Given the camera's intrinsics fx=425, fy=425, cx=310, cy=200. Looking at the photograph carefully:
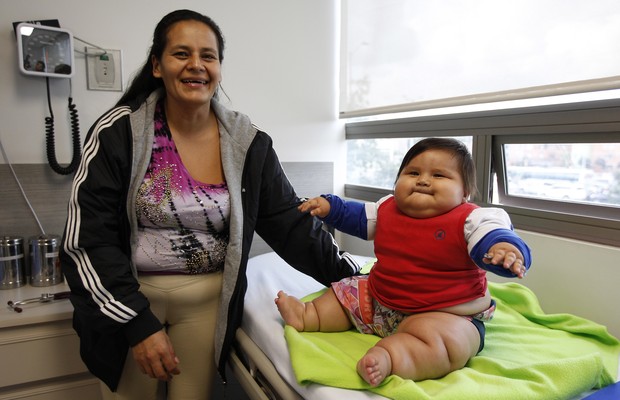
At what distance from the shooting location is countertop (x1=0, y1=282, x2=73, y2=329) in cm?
144

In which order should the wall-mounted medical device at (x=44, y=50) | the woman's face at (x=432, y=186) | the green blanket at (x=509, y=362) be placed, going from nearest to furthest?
the green blanket at (x=509, y=362), the woman's face at (x=432, y=186), the wall-mounted medical device at (x=44, y=50)

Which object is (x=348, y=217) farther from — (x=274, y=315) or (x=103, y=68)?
(x=103, y=68)

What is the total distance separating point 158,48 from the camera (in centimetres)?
129

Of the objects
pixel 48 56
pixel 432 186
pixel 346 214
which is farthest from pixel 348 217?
pixel 48 56

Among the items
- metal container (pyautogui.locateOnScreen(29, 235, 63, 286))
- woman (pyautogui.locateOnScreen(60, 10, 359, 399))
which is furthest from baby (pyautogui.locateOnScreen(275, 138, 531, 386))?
Answer: metal container (pyautogui.locateOnScreen(29, 235, 63, 286))

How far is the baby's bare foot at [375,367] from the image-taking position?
33.9 inches

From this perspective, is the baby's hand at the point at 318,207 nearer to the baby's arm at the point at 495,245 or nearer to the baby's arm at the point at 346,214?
the baby's arm at the point at 346,214

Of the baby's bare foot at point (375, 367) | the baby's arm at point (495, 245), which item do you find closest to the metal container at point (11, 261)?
the baby's bare foot at point (375, 367)

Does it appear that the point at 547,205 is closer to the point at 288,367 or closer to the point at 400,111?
the point at 400,111

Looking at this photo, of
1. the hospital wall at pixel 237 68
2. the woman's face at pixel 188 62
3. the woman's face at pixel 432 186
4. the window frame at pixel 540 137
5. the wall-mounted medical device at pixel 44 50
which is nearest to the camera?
the woman's face at pixel 432 186

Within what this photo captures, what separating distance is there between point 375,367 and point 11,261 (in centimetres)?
156

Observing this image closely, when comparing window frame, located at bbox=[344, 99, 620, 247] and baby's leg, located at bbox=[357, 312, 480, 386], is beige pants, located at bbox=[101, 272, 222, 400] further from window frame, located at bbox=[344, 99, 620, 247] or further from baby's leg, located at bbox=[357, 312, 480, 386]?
window frame, located at bbox=[344, 99, 620, 247]

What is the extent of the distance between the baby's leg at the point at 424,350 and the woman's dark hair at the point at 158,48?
1.01m

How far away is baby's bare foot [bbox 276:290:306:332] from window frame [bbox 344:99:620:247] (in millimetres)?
962
